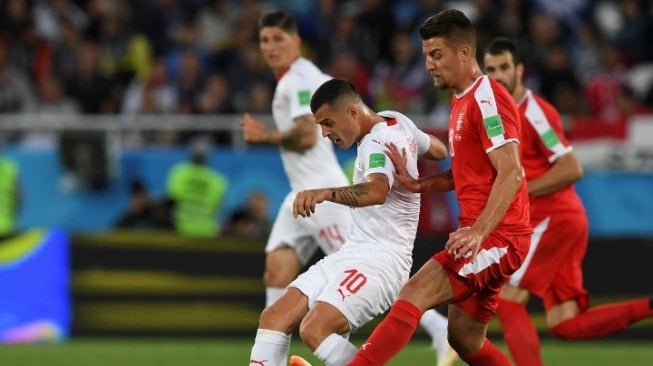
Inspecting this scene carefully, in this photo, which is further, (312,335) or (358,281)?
(358,281)

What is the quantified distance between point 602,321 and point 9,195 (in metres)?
7.76

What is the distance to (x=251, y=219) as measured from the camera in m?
14.3

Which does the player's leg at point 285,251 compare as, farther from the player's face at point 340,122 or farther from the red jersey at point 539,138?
the player's face at point 340,122

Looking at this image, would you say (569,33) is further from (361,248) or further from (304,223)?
(361,248)

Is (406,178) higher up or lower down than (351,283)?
higher up

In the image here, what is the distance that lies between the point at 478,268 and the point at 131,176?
28.0 ft

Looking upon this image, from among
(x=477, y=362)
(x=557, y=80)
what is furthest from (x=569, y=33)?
(x=477, y=362)

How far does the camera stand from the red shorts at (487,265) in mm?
6941

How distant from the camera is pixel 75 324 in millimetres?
12398

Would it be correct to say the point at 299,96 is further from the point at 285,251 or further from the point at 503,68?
the point at 503,68

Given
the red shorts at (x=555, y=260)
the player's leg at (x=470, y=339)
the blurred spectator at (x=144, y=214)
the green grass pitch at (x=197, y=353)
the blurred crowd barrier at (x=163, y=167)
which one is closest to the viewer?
the player's leg at (x=470, y=339)

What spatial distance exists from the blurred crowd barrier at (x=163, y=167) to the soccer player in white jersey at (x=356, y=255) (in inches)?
292

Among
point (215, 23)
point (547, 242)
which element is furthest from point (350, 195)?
point (215, 23)

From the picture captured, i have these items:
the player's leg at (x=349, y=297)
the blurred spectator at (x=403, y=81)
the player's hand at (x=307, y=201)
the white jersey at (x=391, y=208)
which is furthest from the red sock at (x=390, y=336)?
the blurred spectator at (x=403, y=81)
